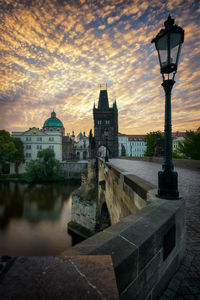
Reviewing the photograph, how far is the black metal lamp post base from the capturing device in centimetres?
288

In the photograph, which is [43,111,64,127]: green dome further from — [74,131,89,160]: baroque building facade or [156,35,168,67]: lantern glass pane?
[156,35,168,67]: lantern glass pane

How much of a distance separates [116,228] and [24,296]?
3.89ft

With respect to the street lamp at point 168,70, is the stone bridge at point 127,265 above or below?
below

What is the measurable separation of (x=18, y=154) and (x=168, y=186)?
52.3 m

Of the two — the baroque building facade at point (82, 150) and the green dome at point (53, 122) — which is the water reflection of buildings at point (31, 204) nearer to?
the green dome at point (53, 122)

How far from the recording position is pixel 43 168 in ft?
132

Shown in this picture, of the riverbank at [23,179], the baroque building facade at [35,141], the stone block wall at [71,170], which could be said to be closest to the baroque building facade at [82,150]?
the baroque building facade at [35,141]

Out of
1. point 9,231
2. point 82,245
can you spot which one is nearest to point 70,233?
point 9,231

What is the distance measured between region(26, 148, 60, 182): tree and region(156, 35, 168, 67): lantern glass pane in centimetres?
4112

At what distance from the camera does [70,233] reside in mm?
17453

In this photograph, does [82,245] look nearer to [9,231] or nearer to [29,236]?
[29,236]

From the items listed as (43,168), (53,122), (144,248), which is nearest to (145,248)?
(144,248)

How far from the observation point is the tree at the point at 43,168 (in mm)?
40312

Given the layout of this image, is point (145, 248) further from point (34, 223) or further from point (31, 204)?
point (31, 204)
